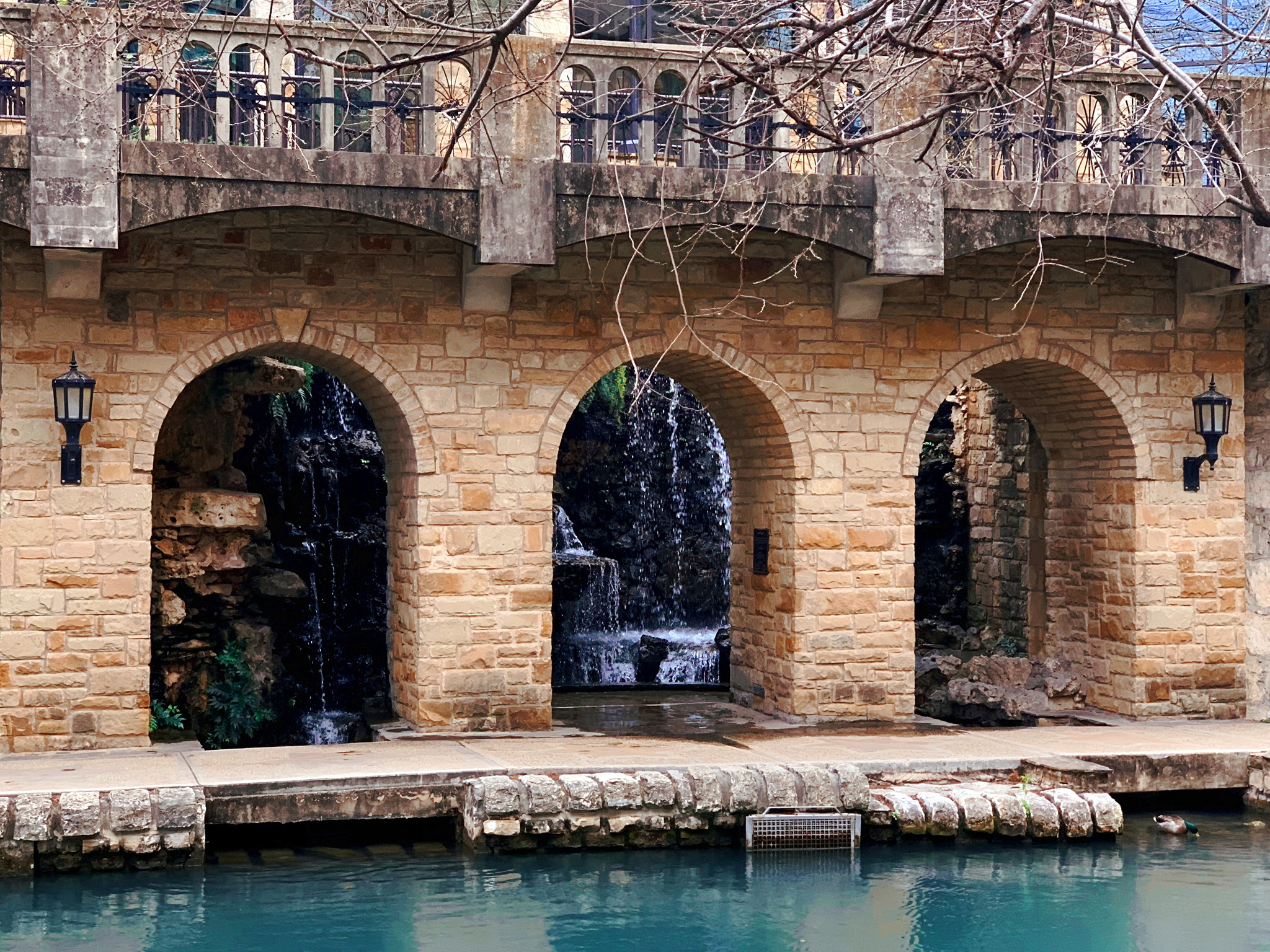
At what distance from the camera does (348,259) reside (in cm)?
1084

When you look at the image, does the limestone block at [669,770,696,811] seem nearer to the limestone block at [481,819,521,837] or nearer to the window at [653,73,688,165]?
the limestone block at [481,819,521,837]

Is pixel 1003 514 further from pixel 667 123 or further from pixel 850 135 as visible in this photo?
pixel 667 123

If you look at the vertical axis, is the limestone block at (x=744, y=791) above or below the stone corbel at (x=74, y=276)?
below

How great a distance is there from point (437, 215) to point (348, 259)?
3.27 feet

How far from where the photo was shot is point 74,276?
10055 mm

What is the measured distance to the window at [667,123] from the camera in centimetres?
1048

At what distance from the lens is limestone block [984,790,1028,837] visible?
9.00m

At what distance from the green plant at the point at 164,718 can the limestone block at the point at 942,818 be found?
17.8 ft

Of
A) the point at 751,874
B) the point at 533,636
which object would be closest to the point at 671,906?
the point at 751,874

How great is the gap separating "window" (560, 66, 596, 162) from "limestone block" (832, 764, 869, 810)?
4451mm

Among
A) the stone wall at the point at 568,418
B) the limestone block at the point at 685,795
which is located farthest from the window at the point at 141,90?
the limestone block at the point at 685,795

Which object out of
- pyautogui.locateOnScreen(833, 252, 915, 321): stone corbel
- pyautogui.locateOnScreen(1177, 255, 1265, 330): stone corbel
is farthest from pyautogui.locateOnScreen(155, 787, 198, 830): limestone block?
pyautogui.locateOnScreen(1177, 255, 1265, 330): stone corbel

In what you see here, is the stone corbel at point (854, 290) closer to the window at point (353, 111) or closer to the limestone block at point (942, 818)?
the window at point (353, 111)

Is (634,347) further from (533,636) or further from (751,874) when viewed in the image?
(751,874)
